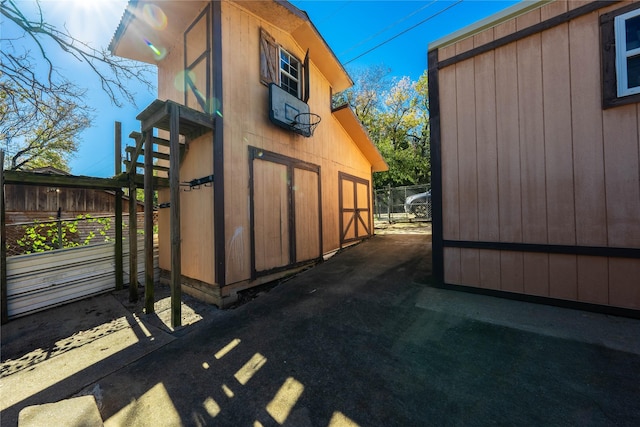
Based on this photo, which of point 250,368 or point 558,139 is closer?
point 250,368

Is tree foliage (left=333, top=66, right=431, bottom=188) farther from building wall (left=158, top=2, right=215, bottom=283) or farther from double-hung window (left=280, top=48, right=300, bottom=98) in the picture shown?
building wall (left=158, top=2, right=215, bottom=283)

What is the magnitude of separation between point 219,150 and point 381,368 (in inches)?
157

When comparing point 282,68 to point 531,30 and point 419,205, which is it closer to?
point 531,30

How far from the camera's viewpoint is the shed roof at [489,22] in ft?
11.1

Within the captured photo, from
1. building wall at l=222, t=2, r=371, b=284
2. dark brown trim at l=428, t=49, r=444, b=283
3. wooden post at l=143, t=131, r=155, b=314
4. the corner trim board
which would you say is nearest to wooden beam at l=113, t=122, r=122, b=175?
wooden post at l=143, t=131, r=155, b=314

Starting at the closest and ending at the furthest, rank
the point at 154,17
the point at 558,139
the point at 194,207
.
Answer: the point at 558,139 → the point at 194,207 → the point at 154,17

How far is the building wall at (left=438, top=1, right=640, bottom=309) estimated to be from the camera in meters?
2.96

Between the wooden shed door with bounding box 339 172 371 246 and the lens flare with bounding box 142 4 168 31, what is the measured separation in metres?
5.62

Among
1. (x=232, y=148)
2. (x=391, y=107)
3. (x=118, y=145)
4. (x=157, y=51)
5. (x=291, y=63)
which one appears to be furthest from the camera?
(x=391, y=107)

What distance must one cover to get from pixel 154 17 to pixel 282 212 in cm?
492

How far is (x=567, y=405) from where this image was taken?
1.75 meters

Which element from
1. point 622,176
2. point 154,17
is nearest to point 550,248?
point 622,176

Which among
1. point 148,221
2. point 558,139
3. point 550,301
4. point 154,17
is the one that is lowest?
point 550,301

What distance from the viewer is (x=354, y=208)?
8.39 meters
